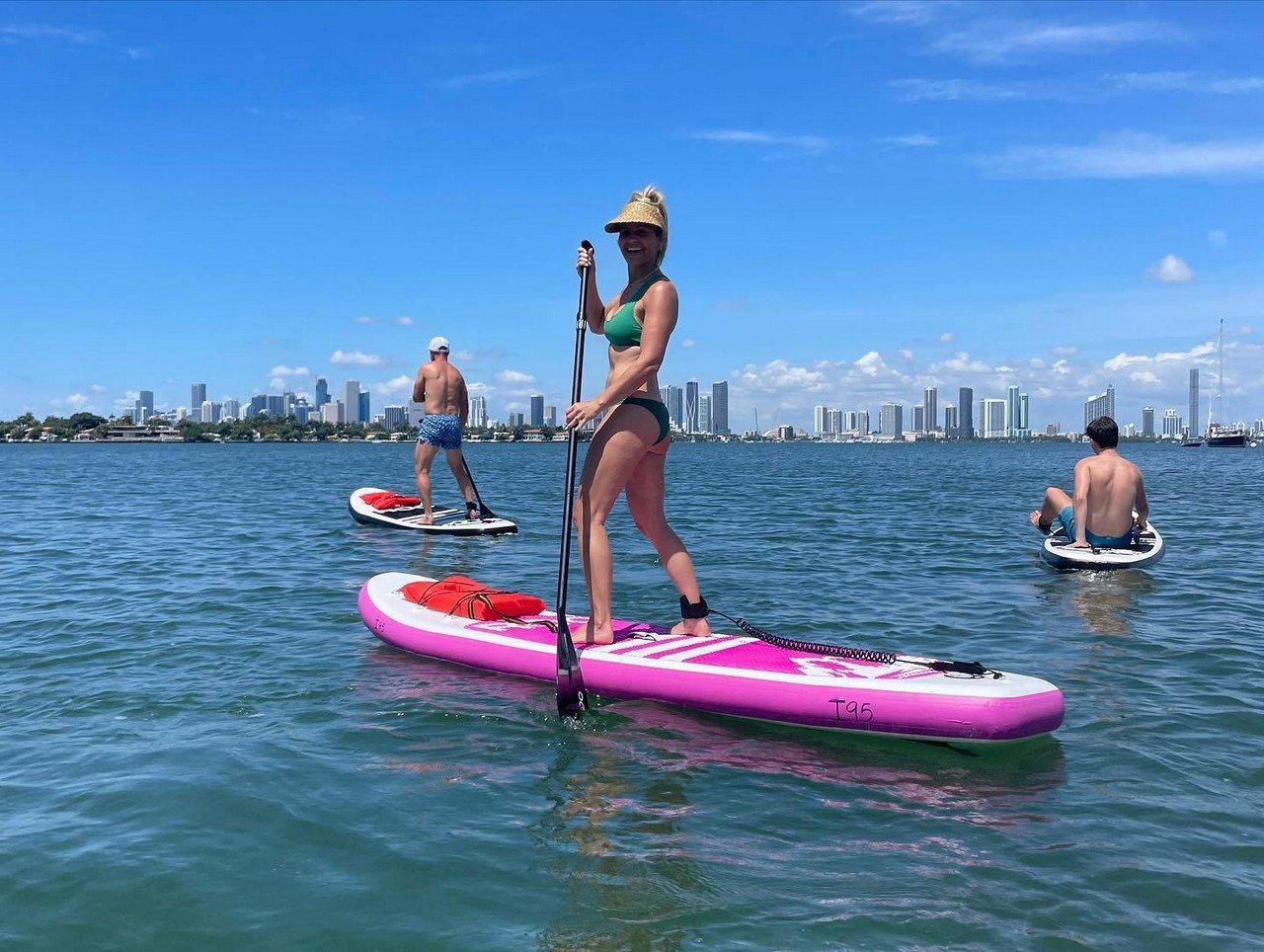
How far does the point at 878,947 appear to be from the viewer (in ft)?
10.9

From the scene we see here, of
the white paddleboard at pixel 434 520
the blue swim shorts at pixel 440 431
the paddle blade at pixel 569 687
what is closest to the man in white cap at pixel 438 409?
the blue swim shorts at pixel 440 431

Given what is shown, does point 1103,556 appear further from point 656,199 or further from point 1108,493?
point 656,199

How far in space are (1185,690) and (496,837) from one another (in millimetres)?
4960

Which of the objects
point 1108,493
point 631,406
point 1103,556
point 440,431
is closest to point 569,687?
point 631,406

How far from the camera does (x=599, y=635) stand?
6.62 metres

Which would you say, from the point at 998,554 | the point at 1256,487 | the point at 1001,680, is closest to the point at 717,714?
the point at 1001,680

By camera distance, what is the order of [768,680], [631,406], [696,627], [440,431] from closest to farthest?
1. [768,680]
2. [631,406]
3. [696,627]
4. [440,431]

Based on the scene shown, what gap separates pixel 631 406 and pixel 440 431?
959 centimetres

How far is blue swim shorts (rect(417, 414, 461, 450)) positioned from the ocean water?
5732 millimetres

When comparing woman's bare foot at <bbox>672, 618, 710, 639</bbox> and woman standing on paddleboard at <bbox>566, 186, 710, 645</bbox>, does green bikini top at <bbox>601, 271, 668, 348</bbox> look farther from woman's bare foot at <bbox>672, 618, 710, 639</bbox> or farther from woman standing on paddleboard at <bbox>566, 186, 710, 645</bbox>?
woman's bare foot at <bbox>672, 618, 710, 639</bbox>

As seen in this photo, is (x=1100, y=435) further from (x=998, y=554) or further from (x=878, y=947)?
(x=878, y=947)

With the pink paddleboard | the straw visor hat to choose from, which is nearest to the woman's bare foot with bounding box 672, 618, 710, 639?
the pink paddleboard

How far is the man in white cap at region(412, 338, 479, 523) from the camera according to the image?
50.3 ft

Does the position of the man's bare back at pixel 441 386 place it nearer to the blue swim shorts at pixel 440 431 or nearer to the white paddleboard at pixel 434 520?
the blue swim shorts at pixel 440 431
